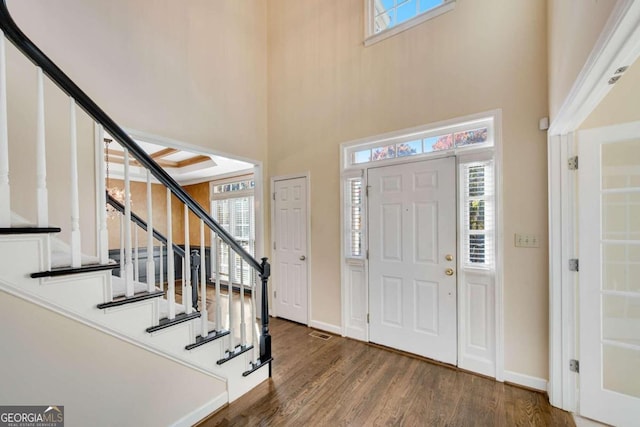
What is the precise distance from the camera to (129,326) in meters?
1.48

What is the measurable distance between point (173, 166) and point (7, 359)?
5230mm

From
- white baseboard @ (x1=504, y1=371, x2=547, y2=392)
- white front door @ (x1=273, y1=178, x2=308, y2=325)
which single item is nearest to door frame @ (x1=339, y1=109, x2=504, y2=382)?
white baseboard @ (x1=504, y1=371, x2=547, y2=392)

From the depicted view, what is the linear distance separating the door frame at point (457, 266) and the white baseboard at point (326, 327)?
0.06 metres

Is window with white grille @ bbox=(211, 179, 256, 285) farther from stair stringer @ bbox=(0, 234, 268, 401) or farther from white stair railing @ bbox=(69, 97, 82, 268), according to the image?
white stair railing @ bbox=(69, 97, 82, 268)

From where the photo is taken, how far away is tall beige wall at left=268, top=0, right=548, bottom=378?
217 cm

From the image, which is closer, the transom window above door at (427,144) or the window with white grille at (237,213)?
the transom window above door at (427,144)

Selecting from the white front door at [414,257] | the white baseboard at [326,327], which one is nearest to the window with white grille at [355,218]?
the white front door at [414,257]

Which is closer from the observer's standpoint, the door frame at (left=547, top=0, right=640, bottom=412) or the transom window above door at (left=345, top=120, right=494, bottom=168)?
the door frame at (left=547, top=0, right=640, bottom=412)

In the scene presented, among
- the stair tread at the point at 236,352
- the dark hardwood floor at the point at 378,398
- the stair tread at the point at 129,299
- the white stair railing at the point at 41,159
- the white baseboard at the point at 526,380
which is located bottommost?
the dark hardwood floor at the point at 378,398

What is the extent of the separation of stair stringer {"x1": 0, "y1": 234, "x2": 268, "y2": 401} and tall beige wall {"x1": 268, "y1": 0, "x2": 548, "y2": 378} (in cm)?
185

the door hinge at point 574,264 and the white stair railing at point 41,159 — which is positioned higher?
the white stair railing at point 41,159

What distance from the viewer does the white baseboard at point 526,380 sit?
2.13 meters

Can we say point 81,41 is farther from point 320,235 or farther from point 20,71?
point 320,235

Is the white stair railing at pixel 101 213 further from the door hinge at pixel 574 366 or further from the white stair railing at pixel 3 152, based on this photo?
the door hinge at pixel 574 366
